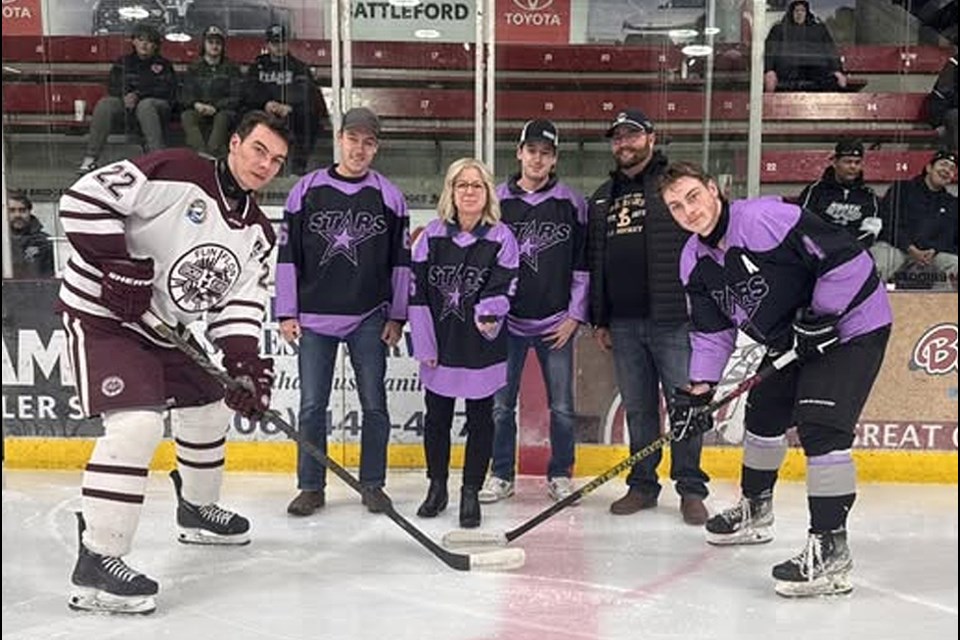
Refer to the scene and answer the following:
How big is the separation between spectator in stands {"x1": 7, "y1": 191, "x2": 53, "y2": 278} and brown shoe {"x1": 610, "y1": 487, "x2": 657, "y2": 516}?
7.10ft

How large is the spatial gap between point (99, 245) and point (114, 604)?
0.78 m

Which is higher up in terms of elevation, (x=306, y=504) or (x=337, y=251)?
(x=337, y=251)

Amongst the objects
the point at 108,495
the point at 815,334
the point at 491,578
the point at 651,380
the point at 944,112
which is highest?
the point at 944,112

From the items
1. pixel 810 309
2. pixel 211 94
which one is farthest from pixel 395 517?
pixel 211 94

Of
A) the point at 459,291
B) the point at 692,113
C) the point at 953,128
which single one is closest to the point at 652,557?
the point at 459,291

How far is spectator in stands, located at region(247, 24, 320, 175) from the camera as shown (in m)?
3.76

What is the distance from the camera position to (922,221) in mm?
3727

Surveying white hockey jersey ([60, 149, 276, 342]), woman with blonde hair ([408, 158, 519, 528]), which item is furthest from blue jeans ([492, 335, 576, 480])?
white hockey jersey ([60, 149, 276, 342])

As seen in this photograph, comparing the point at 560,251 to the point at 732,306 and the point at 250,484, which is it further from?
the point at 250,484

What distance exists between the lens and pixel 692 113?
3.90 metres

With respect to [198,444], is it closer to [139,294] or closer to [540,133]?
[139,294]

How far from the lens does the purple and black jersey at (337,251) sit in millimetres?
2816

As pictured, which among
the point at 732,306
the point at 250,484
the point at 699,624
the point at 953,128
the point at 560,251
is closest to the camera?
the point at 699,624

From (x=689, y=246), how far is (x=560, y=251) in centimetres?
58
